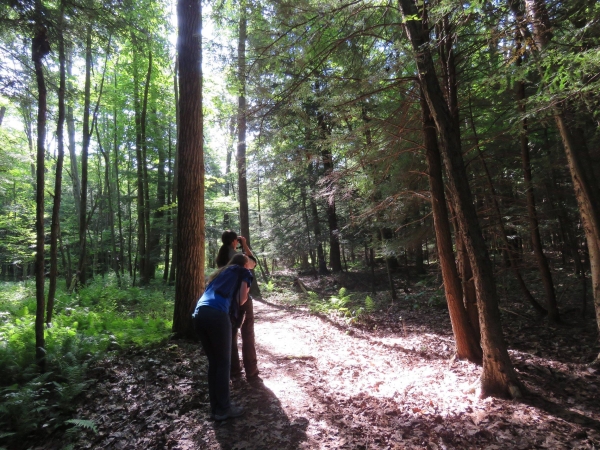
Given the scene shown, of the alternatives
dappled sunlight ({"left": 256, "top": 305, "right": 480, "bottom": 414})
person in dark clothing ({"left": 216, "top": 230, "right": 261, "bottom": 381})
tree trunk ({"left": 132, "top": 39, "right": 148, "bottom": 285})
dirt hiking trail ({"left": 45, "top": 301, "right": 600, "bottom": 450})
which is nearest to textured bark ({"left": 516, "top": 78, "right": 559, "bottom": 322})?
dirt hiking trail ({"left": 45, "top": 301, "right": 600, "bottom": 450})

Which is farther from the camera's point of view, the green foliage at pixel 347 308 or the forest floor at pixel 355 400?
the green foliage at pixel 347 308

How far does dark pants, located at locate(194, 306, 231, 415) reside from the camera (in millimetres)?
3293

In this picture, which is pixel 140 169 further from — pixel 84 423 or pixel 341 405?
pixel 341 405

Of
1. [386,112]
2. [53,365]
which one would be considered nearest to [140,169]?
[53,365]

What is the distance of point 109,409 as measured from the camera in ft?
12.1

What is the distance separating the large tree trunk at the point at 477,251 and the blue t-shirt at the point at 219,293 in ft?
9.65

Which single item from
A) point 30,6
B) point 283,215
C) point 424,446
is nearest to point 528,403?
point 424,446

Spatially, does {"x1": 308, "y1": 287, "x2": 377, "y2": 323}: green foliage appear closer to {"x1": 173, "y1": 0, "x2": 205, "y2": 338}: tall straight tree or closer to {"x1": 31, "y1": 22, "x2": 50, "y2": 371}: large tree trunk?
{"x1": 173, "y1": 0, "x2": 205, "y2": 338}: tall straight tree

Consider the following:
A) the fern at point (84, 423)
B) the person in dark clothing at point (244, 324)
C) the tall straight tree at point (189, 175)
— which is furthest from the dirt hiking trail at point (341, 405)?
the tall straight tree at point (189, 175)

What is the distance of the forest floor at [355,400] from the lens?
10.1 feet

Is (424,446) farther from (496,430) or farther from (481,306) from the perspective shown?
(481,306)

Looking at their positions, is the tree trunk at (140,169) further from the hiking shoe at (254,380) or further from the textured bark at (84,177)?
the hiking shoe at (254,380)

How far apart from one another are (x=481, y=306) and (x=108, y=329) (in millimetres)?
6498

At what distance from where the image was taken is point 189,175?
19.5ft
